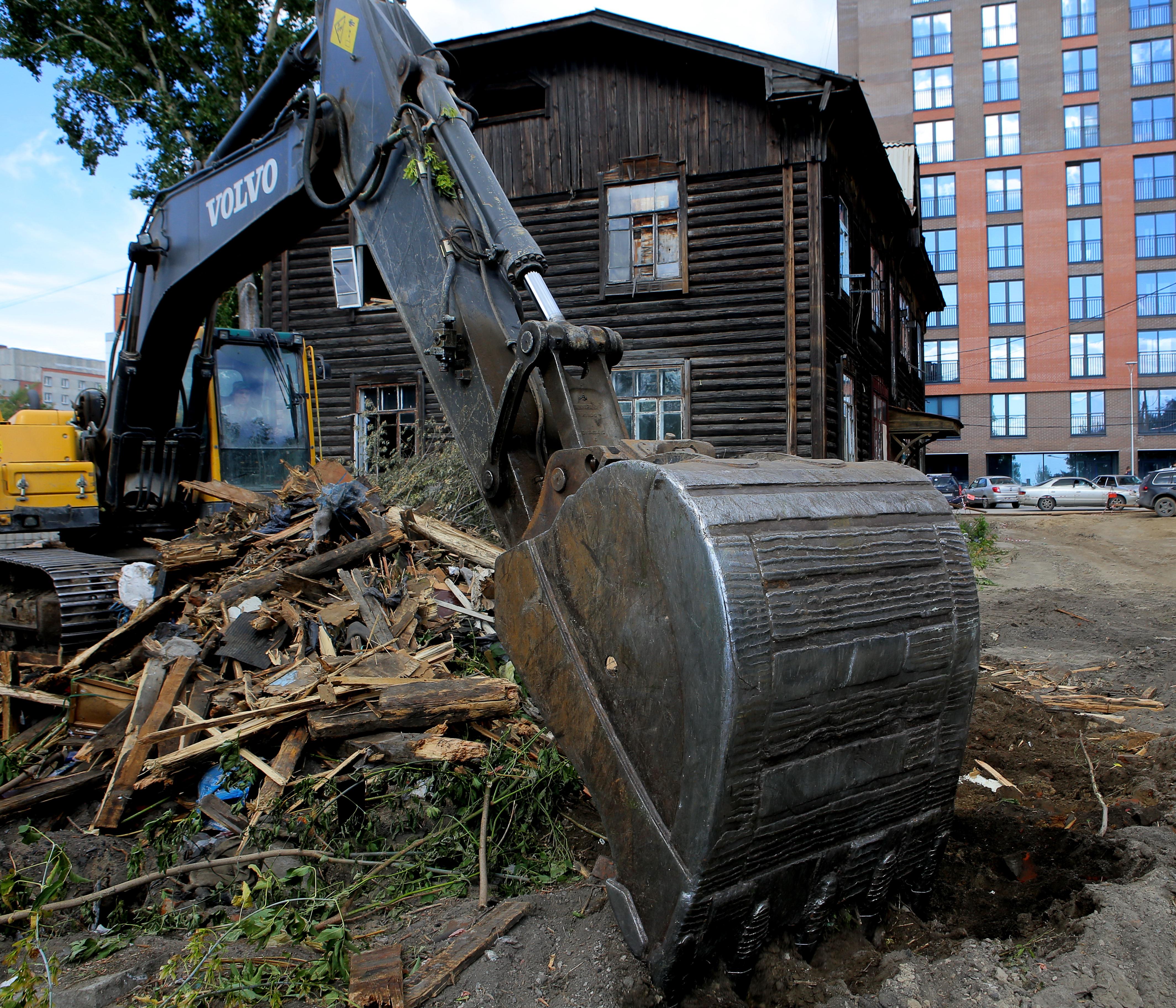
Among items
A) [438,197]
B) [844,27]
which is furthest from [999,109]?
[438,197]

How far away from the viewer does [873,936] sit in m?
2.48

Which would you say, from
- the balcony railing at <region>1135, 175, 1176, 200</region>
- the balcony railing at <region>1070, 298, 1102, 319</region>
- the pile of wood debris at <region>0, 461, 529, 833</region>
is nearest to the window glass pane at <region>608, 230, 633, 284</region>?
the pile of wood debris at <region>0, 461, 529, 833</region>

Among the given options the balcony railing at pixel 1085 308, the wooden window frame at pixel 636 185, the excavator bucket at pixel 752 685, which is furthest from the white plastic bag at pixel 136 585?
the balcony railing at pixel 1085 308

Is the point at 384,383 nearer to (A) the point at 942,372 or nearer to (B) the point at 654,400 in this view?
(B) the point at 654,400

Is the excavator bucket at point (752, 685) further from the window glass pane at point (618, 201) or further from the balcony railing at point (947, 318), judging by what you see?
the balcony railing at point (947, 318)

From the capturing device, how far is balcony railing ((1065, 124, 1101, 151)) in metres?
49.5

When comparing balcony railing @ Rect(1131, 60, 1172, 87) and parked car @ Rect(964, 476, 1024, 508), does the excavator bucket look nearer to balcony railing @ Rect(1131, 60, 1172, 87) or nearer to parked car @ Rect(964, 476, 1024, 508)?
parked car @ Rect(964, 476, 1024, 508)

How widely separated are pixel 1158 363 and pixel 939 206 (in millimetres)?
16063

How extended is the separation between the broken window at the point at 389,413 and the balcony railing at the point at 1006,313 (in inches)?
1844

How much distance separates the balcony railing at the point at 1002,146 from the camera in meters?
50.4

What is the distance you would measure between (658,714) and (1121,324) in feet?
190

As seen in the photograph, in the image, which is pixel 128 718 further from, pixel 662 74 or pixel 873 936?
pixel 662 74

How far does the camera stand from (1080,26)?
4978 cm

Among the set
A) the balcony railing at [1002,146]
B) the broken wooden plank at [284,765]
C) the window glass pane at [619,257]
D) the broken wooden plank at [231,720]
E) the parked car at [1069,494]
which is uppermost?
the balcony railing at [1002,146]
